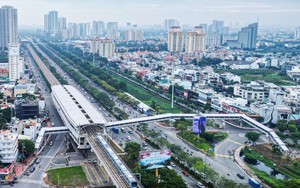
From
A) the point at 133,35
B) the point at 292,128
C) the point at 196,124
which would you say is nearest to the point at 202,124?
the point at 196,124

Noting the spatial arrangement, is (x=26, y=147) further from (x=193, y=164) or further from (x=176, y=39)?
(x=176, y=39)

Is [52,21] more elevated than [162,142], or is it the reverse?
[52,21]

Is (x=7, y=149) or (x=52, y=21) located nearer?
(x=7, y=149)

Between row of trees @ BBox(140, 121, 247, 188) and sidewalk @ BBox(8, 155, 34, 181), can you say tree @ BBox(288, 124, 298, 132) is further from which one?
sidewalk @ BBox(8, 155, 34, 181)

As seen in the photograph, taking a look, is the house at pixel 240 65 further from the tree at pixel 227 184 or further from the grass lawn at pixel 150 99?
the tree at pixel 227 184

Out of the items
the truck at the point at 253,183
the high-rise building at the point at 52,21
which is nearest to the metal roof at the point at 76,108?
the truck at the point at 253,183

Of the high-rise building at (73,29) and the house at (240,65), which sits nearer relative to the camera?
the house at (240,65)

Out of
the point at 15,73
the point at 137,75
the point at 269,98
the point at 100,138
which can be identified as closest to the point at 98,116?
the point at 100,138
